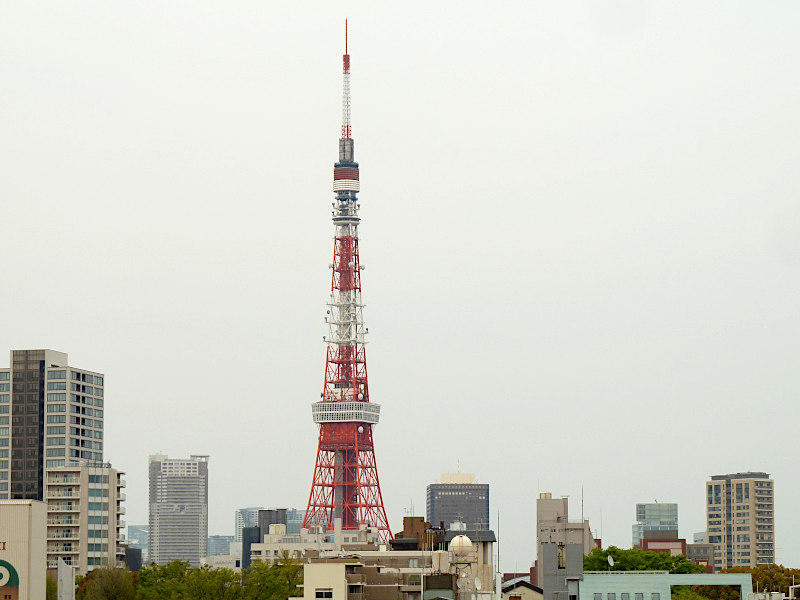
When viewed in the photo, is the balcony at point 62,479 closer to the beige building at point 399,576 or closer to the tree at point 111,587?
the tree at point 111,587

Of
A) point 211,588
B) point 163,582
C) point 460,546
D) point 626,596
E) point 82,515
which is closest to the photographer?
point 211,588

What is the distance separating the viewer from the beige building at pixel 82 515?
170875 mm

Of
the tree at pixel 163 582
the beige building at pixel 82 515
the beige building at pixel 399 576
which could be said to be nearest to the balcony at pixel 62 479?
the beige building at pixel 82 515

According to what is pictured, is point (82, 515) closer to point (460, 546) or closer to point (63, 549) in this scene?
point (63, 549)

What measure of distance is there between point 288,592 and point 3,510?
2745 cm

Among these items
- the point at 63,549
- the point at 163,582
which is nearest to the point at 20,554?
the point at 163,582

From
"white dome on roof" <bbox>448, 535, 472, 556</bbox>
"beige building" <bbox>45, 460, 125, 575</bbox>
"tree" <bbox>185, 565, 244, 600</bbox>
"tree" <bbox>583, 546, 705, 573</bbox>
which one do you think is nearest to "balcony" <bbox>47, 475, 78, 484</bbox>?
"beige building" <bbox>45, 460, 125, 575</bbox>

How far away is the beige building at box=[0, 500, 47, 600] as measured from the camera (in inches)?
3910

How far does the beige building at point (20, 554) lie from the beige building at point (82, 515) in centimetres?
Result: 6962

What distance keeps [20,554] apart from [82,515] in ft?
245

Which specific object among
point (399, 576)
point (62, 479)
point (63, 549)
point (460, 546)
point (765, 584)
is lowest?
point (765, 584)

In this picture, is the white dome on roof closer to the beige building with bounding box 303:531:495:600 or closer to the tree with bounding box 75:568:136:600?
the beige building with bounding box 303:531:495:600

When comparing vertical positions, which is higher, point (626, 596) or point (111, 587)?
point (111, 587)

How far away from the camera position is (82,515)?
173m
